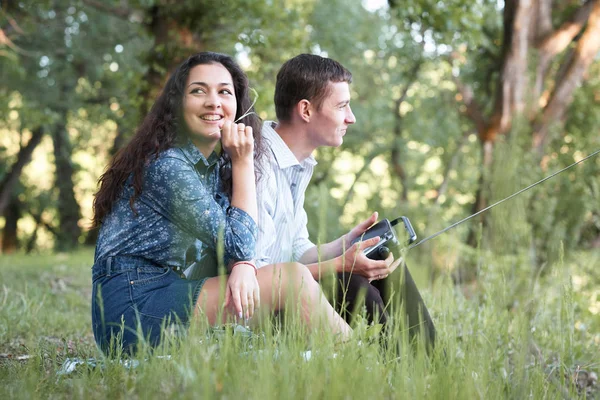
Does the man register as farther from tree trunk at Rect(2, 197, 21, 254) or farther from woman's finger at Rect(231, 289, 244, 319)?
tree trunk at Rect(2, 197, 21, 254)

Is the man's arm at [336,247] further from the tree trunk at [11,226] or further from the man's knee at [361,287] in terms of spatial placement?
the tree trunk at [11,226]

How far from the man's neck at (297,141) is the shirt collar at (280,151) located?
0.11ft

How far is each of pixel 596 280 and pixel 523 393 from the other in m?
5.44

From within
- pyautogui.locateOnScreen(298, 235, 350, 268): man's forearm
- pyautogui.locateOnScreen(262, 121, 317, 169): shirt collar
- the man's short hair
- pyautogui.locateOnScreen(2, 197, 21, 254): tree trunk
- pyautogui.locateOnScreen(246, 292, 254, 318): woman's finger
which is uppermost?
pyautogui.locateOnScreen(2, 197, 21, 254): tree trunk

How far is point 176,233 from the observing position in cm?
268

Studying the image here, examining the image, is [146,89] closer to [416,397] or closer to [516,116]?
[516,116]

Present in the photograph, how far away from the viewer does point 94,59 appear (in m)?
14.4

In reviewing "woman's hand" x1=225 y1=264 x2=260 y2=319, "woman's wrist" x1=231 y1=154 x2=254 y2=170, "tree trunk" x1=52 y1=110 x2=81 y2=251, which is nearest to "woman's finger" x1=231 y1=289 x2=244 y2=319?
"woman's hand" x1=225 y1=264 x2=260 y2=319

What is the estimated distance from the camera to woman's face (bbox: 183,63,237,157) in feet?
9.49

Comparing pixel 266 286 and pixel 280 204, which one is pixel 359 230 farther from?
pixel 266 286

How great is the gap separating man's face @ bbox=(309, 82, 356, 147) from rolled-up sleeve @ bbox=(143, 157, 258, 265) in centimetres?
93

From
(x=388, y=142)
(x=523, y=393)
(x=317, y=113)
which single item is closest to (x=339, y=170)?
(x=388, y=142)

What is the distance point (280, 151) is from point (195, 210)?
832 mm

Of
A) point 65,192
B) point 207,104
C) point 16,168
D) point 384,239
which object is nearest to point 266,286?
point 384,239
